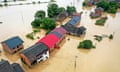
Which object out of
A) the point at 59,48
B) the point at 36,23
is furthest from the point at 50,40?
the point at 36,23

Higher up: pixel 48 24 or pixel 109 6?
pixel 109 6

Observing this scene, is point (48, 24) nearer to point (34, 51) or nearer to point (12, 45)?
point (12, 45)

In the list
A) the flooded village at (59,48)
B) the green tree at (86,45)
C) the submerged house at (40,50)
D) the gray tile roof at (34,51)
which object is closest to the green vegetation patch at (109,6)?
the flooded village at (59,48)

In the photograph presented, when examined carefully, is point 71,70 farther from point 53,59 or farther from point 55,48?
point 55,48

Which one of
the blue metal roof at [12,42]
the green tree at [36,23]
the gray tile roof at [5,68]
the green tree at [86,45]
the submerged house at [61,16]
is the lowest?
the gray tile roof at [5,68]

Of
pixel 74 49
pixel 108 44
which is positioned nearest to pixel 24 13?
pixel 74 49

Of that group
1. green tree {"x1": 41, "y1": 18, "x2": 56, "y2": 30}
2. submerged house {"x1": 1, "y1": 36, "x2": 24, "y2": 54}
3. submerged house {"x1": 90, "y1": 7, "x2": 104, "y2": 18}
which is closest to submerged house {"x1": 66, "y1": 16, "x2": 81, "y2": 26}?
green tree {"x1": 41, "y1": 18, "x2": 56, "y2": 30}

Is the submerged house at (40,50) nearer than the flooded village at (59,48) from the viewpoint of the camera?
Yes

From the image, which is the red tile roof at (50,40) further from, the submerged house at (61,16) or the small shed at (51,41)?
the submerged house at (61,16)
